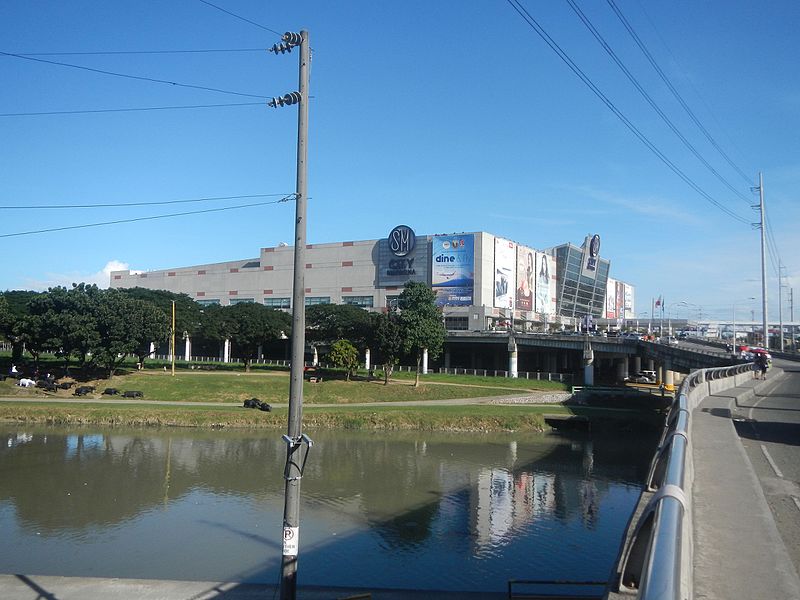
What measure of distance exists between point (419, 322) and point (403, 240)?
37309 mm

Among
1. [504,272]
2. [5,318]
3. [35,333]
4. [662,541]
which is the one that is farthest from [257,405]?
[504,272]

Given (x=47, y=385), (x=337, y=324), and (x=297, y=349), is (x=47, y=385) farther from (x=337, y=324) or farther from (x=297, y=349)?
(x=297, y=349)

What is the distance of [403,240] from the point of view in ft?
352

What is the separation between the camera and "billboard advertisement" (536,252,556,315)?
391 feet

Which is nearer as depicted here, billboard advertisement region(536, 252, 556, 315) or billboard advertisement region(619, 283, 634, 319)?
billboard advertisement region(536, 252, 556, 315)

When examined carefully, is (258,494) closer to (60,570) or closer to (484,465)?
(60,570)

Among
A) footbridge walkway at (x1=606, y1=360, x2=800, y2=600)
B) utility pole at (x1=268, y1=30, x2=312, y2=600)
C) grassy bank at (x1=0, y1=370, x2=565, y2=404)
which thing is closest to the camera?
footbridge walkway at (x1=606, y1=360, x2=800, y2=600)

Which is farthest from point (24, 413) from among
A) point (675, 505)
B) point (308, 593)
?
point (675, 505)

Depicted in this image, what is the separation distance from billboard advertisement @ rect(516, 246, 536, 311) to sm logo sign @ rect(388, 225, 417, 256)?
64.2 ft

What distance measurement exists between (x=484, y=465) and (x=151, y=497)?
731 inches

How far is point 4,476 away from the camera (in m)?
32.2

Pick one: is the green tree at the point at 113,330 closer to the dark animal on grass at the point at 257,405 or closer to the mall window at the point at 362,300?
the dark animal on grass at the point at 257,405

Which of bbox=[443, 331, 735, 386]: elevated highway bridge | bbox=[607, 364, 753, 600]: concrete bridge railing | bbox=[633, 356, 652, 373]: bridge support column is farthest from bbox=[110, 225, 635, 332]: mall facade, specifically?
bbox=[607, 364, 753, 600]: concrete bridge railing

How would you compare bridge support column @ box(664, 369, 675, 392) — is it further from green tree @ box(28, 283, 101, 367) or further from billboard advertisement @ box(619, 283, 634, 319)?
billboard advertisement @ box(619, 283, 634, 319)
